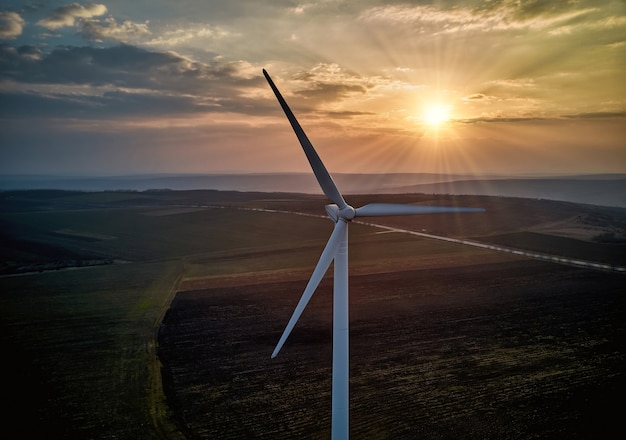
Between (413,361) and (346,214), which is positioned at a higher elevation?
(346,214)

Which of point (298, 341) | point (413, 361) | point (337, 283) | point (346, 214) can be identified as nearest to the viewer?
point (337, 283)

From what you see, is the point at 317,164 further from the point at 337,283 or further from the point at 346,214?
the point at 337,283

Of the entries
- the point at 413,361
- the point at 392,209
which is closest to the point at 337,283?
the point at 392,209

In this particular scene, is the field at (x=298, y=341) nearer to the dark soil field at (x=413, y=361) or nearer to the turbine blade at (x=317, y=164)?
the dark soil field at (x=413, y=361)

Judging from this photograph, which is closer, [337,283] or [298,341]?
[337,283]

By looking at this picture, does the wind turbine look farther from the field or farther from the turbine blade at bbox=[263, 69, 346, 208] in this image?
the field

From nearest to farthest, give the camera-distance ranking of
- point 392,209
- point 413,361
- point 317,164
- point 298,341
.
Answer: point 317,164
point 392,209
point 413,361
point 298,341

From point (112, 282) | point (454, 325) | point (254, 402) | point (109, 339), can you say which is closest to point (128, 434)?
point (254, 402)

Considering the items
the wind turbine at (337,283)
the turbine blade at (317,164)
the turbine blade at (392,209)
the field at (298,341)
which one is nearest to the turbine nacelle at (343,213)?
the wind turbine at (337,283)
